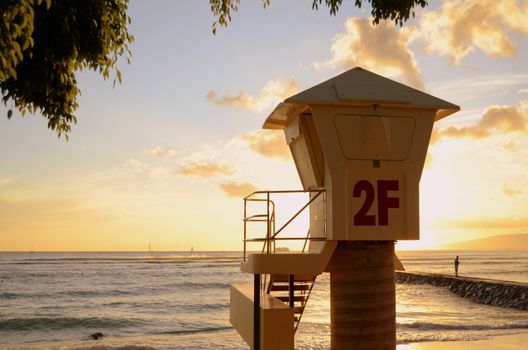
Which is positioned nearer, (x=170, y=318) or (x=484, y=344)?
→ (x=484, y=344)

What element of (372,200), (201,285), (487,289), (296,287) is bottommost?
(201,285)

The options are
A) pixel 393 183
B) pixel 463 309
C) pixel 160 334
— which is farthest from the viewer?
pixel 463 309

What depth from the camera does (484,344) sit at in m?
23.7

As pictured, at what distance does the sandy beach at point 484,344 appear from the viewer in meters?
22.7

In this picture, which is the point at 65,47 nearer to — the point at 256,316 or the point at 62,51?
the point at 62,51

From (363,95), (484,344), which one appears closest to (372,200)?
(363,95)

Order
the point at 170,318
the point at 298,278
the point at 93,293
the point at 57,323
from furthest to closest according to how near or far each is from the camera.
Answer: the point at 93,293
the point at 170,318
the point at 57,323
the point at 298,278

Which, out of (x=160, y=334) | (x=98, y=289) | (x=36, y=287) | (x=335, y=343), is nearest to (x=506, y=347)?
(x=335, y=343)

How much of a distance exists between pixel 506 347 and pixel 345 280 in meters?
15.5

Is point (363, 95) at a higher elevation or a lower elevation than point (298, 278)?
higher

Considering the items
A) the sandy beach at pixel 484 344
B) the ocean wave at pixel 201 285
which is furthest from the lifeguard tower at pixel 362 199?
the ocean wave at pixel 201 285

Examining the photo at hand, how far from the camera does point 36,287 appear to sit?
59938mm

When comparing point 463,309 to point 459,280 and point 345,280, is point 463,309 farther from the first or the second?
point 345,280

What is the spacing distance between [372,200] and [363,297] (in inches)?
66.3
